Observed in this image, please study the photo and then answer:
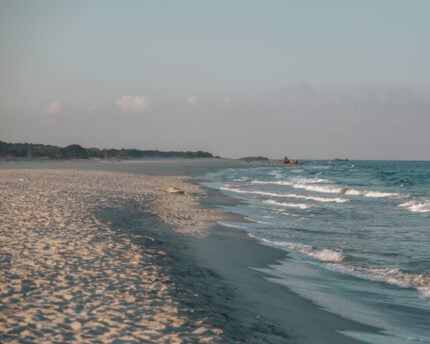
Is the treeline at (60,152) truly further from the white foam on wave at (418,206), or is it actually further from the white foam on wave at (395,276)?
the white foam on wave at (395,276)

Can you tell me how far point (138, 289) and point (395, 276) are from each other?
6911 millimetres

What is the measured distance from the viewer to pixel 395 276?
11.8 meters

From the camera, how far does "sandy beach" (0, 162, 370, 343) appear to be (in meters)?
6.89

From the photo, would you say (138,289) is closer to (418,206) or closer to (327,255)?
(327,255)

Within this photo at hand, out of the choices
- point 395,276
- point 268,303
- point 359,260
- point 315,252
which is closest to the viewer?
point 268,303

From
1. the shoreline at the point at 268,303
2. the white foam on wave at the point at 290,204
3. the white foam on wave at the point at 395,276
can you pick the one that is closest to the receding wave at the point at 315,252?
the shoreline at the point at 268,303

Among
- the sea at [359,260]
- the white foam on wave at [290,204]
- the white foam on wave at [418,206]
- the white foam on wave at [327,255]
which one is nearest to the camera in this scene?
the sea at [359,260]

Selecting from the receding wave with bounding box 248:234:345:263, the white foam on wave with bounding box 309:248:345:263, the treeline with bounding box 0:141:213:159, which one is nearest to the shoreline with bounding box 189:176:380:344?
the receding wave with bounding box 248:234:345:263

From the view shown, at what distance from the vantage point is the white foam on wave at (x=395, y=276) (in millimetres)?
11046

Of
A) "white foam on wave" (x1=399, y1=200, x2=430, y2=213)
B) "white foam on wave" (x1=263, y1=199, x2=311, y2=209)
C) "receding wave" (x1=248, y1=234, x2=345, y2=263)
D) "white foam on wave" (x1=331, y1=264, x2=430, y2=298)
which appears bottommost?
"white foam on wave" (x1=331, y1=264, x2=430, y2=298)

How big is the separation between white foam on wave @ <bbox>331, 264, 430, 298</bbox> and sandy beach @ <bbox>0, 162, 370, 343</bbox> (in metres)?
2.29

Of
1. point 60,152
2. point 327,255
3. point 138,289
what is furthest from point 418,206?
point 60,152

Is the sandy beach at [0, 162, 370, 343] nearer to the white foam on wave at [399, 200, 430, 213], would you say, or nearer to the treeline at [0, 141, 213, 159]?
the white foam on wave at [399, 200, 430, 213]

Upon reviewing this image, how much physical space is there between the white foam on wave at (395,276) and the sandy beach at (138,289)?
7.50 ft
